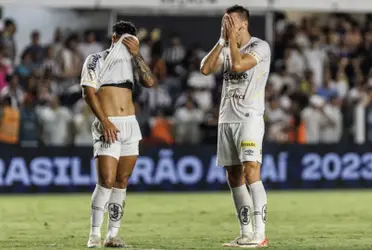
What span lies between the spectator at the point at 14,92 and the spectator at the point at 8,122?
0.16m

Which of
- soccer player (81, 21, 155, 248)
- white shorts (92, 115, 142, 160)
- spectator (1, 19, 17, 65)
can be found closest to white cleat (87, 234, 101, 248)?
soccer player (81, 21, 155, 248)

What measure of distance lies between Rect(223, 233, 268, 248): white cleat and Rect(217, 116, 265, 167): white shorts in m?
0.82

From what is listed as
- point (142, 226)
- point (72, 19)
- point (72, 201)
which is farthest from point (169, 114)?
point (142, 226)

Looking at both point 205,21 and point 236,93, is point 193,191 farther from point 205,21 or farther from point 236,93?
point 236,93

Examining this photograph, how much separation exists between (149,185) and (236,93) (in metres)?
11.2

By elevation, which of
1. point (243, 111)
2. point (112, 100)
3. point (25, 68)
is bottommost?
point (25, 68)

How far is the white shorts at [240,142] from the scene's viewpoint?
11.0 meters

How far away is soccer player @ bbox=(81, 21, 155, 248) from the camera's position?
10.7 m

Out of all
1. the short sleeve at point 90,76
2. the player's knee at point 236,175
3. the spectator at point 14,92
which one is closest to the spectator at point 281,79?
the spectator at point 14,92

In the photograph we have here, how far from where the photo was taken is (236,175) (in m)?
11.4

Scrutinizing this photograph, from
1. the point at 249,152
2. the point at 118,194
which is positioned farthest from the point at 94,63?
the point at 249,152

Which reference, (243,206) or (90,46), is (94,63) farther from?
(90,46)

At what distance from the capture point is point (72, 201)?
1986 centimetres

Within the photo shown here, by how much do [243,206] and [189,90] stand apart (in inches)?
475
